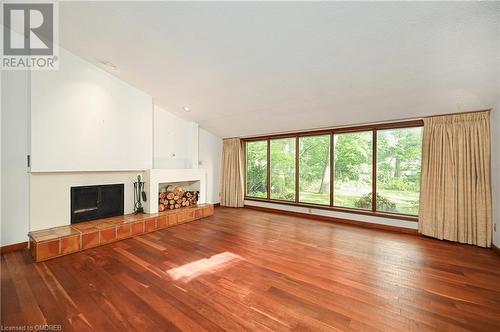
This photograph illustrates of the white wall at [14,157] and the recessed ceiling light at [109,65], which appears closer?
the white wall at [14,157]

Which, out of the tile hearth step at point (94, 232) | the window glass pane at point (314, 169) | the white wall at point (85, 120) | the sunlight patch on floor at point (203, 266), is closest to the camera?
the sunlight patch on floor at point (203, 266)

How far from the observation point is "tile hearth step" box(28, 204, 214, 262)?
101 inches

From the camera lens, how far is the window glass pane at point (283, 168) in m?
5.24

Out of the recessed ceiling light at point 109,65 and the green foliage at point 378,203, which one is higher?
the recessed ceiling light at point 109,65

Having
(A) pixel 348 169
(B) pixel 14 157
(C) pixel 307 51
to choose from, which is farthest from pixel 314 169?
(B) pixel 14 157

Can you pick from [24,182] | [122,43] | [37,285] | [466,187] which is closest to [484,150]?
[466,187]

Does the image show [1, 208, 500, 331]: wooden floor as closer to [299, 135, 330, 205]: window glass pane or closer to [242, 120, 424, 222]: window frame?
[242, 120, 424, 222]: window frame

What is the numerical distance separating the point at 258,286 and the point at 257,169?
4.00 meters

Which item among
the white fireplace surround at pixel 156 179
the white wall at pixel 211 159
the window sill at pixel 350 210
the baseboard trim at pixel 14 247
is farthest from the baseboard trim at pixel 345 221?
the baseboard trim at pixel 14 247

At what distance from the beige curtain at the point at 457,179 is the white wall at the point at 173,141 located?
4.75 meters

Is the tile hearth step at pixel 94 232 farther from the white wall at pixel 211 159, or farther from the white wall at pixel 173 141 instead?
the white wall at pixel 211 159

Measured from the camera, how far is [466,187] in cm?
313

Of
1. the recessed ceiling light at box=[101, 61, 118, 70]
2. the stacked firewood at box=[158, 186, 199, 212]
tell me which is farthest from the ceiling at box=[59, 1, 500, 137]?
the stacked firewood at box=[158, 186, 199, 212]

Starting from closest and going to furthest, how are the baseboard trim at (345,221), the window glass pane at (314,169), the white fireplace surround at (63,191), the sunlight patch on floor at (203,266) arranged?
1. the sunlight patch on floor at (203,266)
2. the white fireplace surround at (63,191)
3. the baseboard trim at (345,221)
4. the window glass pane at (314,169)
